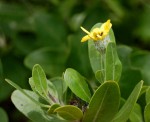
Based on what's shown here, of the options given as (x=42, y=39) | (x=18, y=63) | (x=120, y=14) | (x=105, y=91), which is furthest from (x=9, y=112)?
(x=105, y=91)

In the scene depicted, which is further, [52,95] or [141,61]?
[141,61]

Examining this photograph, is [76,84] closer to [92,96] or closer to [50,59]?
[92,96]

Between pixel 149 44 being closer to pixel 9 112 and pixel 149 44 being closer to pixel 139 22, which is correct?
pixel 139 22

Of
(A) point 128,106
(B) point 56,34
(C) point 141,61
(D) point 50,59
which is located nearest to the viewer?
(A) point 128,106

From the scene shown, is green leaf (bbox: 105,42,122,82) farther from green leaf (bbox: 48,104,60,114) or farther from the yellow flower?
green leaf (bbox: 48,104,60,114)

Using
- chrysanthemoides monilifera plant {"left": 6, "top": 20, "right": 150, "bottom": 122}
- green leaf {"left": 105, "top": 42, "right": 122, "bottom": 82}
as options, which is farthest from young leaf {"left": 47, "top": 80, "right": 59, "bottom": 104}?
green leaf {"left": 105, "top": 42, "right": 122, "bottom": 82}

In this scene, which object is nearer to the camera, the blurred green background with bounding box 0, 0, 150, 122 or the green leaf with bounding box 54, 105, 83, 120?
the green leaf with bounding box 54, 105, 83, 120

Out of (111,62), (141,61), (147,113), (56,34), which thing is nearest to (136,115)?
(147,113)

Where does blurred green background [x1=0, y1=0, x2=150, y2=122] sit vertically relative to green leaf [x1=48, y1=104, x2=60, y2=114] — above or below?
above
